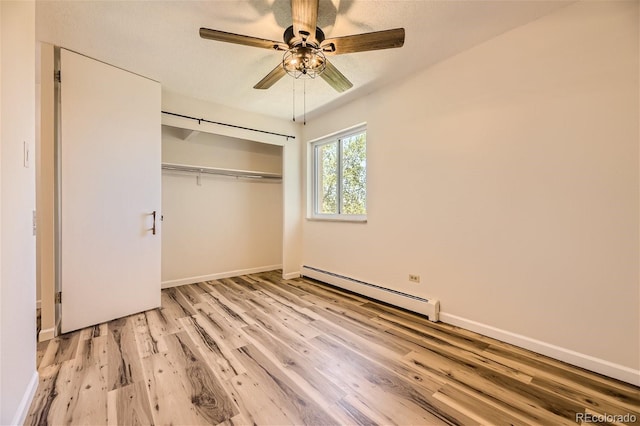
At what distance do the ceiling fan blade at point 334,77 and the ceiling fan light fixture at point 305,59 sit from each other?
0.07 meters

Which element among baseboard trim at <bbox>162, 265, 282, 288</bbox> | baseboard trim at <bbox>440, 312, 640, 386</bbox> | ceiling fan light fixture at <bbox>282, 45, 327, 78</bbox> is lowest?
baseboard trim at <bbox>440, 312, 640, 386</bbox>

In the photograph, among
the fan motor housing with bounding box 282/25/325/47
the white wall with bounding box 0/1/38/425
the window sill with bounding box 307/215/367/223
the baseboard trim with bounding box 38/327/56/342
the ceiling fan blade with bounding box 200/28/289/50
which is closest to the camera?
the white wall with bounding box 0/1/38/425

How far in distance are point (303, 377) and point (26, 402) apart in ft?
4.83

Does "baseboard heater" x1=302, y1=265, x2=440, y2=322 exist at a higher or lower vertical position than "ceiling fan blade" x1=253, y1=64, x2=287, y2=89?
lower

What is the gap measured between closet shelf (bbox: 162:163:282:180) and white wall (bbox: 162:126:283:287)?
76 mm

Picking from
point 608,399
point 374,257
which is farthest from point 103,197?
point 608,399

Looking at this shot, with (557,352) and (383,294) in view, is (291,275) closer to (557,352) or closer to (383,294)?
(383,294)

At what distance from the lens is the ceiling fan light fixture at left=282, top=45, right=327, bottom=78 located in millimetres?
1806

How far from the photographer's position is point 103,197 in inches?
96.7

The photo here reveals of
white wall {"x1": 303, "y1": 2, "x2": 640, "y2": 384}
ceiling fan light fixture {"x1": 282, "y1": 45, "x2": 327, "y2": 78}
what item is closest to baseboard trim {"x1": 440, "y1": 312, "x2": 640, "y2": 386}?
white wall {"x1": 303, "y1": 2, "x2": 640, "y2": 384}

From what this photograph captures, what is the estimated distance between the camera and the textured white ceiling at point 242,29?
72.1 inches

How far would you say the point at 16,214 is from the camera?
1277mm

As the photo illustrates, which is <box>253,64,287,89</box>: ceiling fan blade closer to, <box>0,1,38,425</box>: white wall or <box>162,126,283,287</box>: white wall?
<box>0,1,38,425</box>: white wall

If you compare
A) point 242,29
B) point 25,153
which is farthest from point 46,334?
point 242,29
